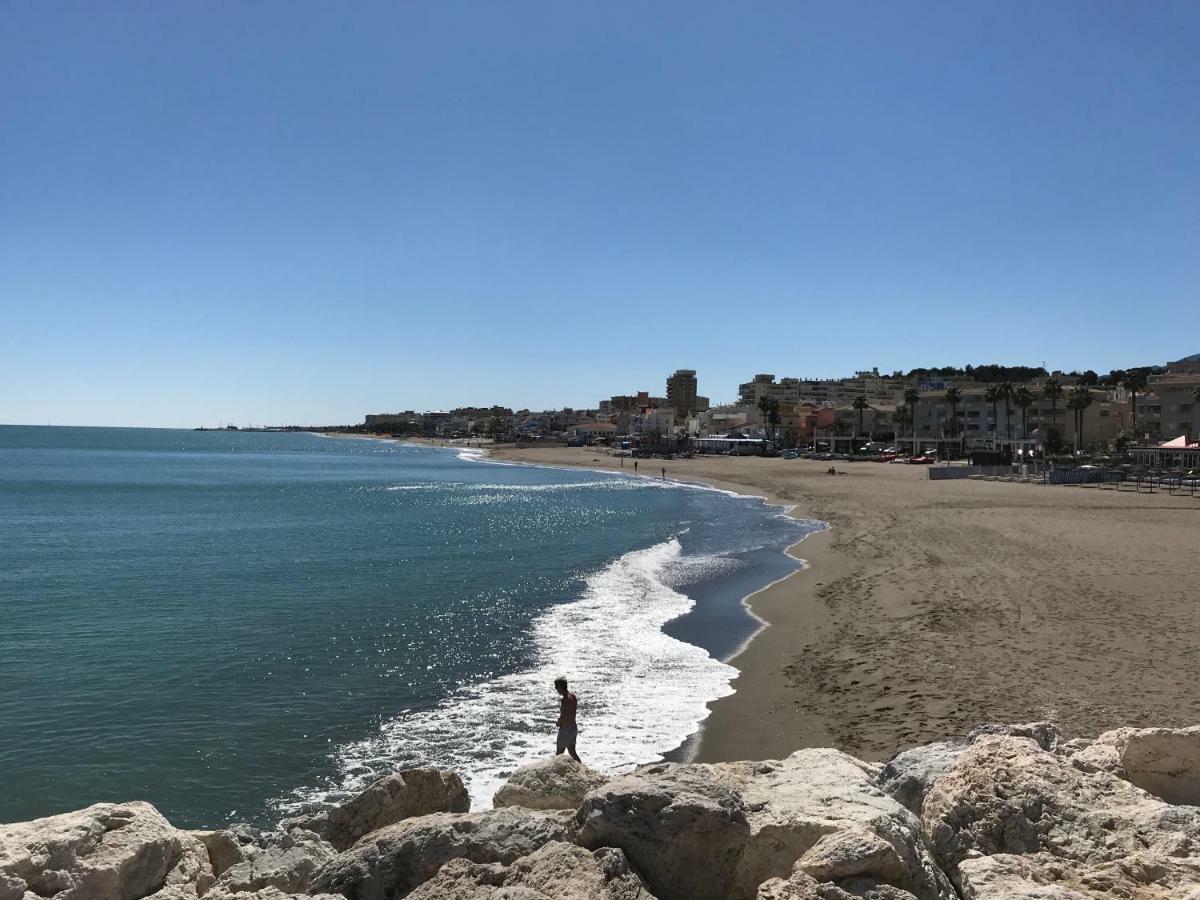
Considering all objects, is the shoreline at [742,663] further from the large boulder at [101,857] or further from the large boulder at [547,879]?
the large boulder at [101,857]

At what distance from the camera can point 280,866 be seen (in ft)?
18.8

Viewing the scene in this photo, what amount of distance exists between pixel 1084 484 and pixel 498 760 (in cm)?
5047

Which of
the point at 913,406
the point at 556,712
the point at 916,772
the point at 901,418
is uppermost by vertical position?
the point at 913,406

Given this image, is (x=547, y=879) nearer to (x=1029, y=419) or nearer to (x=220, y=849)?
(x=220, y=849)

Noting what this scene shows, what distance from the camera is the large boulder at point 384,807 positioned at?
21.8 feet

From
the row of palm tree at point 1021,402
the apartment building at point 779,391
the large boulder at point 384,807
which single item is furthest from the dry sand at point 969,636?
the apartment building at point 779,391

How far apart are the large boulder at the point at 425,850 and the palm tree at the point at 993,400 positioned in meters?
94.2

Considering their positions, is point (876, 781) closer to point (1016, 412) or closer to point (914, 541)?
point (914, 541)

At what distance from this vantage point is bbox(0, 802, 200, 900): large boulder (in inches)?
206

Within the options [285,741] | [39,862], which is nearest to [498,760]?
[285,741]

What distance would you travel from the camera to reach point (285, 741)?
1245 cm

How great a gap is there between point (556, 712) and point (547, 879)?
8.87 metres

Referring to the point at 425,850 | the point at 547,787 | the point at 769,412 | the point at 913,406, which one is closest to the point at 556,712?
the point at 547,787

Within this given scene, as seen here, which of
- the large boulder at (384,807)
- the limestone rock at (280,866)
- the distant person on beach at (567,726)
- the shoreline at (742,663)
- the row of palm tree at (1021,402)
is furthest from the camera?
the row of palm tree at (1021,402)
